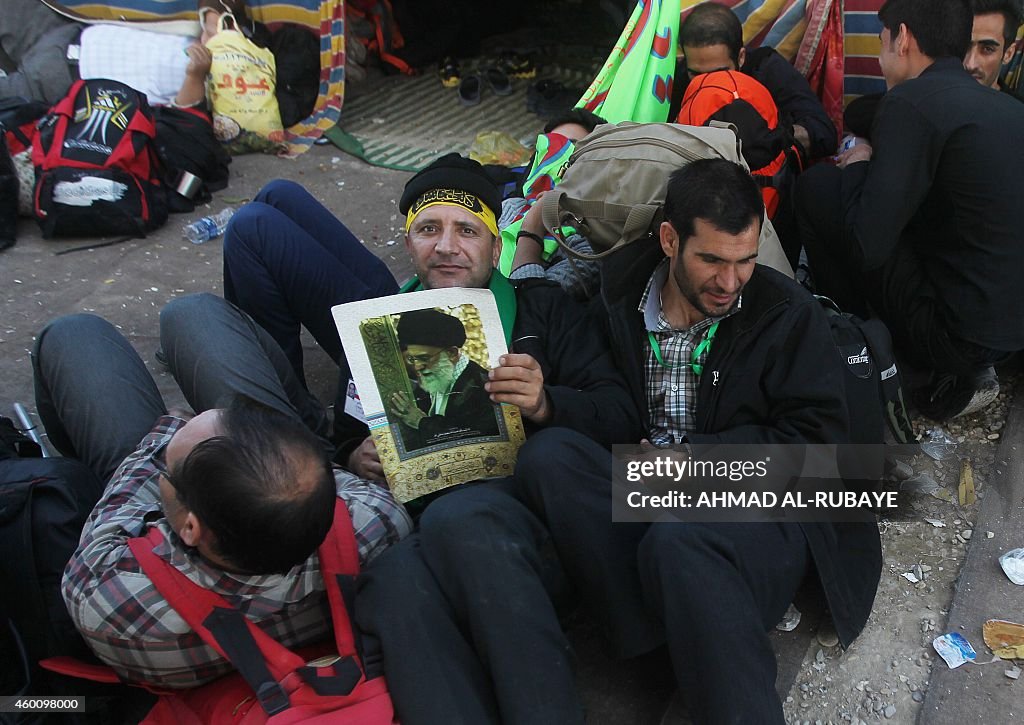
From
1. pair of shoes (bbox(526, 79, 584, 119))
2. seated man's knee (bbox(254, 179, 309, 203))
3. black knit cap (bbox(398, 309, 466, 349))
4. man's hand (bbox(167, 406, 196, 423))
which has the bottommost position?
pair of shoes (bbox(526, 79, 584, 119))

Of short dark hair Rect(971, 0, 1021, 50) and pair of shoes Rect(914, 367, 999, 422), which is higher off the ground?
short dark hair Rect(971, 0, 1021, 50)

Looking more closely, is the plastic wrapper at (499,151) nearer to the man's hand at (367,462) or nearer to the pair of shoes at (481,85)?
the pair of shoes at (481,85)

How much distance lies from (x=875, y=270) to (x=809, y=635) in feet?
4.54

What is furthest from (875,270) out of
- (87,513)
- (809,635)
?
(87,513)

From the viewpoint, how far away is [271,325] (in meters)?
3.12

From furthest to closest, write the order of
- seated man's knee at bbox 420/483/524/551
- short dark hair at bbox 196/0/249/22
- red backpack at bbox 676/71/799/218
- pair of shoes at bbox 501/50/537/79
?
pair of shoes at bbox 501/50/537/79, short dark hair at bbox 196/0/249/22, red backpack at bbox 676/71/799/218, seated man's knee at bbox 420/483/524/551

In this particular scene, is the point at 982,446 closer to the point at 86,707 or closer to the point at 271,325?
the point at 271,325

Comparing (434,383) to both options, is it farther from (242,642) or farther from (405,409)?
(242,642)

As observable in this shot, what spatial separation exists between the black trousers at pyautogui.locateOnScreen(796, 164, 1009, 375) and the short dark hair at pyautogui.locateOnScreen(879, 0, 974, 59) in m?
0.50

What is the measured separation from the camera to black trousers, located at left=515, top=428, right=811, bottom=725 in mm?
1774

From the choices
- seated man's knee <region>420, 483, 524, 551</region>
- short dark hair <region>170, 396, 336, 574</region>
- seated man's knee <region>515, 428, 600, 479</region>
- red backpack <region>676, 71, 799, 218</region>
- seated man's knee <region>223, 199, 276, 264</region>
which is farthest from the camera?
red backpack <region>676, 71, 799, 218</region>

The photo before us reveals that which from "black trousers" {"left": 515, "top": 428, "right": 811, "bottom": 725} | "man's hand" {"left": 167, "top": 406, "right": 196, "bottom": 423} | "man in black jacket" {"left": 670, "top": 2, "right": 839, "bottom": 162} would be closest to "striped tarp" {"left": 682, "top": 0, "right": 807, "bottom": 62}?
"man in black jacket" {"left": 670, "top": 2, "right": 839, "bottom": 162}

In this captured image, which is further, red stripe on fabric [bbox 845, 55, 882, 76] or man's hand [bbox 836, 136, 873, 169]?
red stripe on fabric [bbox 845, 55, 882, 76]

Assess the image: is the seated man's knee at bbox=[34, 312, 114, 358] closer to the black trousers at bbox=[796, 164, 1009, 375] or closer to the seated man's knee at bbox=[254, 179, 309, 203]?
the seated man's knee at bbox=[254, 179, 309, 203]
